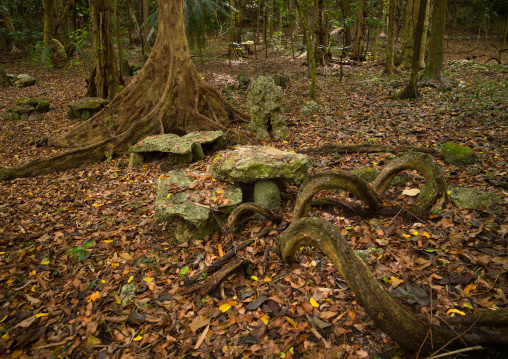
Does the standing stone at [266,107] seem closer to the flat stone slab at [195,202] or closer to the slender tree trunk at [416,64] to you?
the flat stone slab at [195,202]

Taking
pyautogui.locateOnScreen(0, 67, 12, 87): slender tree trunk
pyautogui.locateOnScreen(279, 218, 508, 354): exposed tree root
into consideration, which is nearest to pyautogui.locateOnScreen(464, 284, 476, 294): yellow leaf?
pyautogui.locateOnScreen(279, 218, 508, 354): exposed tree root

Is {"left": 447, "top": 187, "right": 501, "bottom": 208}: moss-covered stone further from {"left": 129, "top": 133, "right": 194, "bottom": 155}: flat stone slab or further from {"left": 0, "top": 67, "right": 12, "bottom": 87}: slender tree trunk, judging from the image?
{"left": 0, "top": 67, "right": 12, "bottom": 87}: slender tree trunk

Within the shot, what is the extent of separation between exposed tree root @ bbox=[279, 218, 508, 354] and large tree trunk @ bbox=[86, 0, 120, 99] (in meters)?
10.3

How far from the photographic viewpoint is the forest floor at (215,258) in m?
2.58

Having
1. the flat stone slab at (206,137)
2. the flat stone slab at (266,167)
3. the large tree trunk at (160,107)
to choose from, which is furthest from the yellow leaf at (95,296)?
the large tree trunk at (160,107)

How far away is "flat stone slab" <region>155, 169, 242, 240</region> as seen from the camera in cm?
390

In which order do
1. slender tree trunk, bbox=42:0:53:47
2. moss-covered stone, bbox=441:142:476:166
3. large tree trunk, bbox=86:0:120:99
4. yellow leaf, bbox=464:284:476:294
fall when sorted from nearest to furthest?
yellow leaf, bbox=464:284:476:294 → moss-covered stone, bbox=441:142:476:166 → large tree trunk, bbox=86:0:120:99 → slender tree trunk, bbox=42:0:53:47

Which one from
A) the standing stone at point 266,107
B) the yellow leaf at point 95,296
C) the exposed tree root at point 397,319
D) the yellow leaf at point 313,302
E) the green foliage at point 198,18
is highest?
the green foliage at point 198,18

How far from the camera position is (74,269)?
3836mm

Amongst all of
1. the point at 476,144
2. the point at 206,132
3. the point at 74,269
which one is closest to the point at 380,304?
the point at 74,269

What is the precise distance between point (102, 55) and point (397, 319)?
1137 cm

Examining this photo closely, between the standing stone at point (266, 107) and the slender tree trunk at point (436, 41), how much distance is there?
246 inches

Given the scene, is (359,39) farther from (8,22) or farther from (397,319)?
(8,22)

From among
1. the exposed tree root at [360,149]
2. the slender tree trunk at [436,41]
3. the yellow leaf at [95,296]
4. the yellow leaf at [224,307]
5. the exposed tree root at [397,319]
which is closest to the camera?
the exposed tree root at [397,319]
